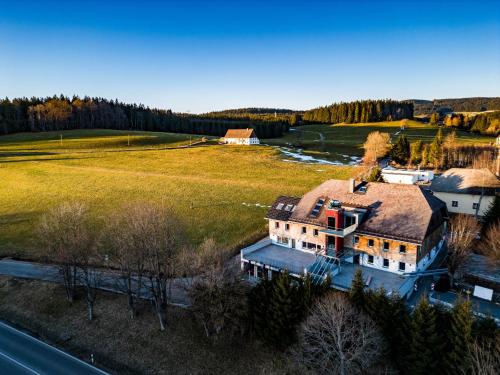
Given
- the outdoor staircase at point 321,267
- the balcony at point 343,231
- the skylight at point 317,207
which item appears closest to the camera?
the outdoor staircase at point 321,267

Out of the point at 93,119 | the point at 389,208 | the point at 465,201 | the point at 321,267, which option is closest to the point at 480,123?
the point at 465,201

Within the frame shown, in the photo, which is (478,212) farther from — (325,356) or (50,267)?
(50,267)

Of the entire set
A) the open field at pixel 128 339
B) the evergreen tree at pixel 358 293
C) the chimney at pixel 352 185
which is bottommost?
the open field at pixel 128 339

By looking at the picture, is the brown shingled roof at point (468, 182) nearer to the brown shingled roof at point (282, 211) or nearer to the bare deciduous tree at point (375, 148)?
the brown shingled roof at point (282, 211)

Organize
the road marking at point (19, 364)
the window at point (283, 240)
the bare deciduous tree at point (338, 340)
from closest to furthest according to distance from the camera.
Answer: the bare deciduous tree at point (338, 340) → the road marking at point (19, 364) → the window at point (283, 240)

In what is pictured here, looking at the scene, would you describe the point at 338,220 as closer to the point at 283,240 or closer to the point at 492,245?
the point at 283,240

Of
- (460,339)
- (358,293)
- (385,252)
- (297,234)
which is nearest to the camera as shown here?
(460,339)

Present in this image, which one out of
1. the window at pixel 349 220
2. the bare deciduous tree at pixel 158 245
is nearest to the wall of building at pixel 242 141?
the window at pixel 349 220
